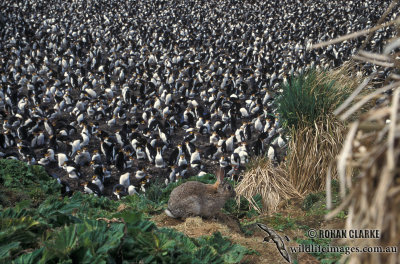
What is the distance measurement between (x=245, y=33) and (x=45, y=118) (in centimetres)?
1784

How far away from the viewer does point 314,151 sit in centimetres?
834

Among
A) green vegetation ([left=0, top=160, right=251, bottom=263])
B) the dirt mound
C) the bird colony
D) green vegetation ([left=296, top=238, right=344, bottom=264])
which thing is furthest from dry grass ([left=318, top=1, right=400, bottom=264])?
the bird colony

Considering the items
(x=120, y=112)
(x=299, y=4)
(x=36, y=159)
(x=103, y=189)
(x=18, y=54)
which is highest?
(x=299, y=4)

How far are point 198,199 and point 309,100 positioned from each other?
131 inches

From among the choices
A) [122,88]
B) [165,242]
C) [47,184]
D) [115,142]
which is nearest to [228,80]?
[122,88]

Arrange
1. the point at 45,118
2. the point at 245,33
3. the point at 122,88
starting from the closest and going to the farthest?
the point at 45,118, the point at 122,88, the point at 245,33

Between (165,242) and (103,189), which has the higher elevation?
(165,242)

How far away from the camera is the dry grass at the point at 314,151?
8.29m

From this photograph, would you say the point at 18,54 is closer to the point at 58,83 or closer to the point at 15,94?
the point at 58,83

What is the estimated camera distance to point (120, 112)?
58.5ft

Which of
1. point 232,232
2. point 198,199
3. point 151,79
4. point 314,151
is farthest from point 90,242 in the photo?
point 151,79

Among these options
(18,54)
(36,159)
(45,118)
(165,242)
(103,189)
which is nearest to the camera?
(165,242)

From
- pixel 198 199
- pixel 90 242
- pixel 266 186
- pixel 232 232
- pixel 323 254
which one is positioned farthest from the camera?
pixel 266 186

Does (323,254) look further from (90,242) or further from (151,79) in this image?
(151,79)
